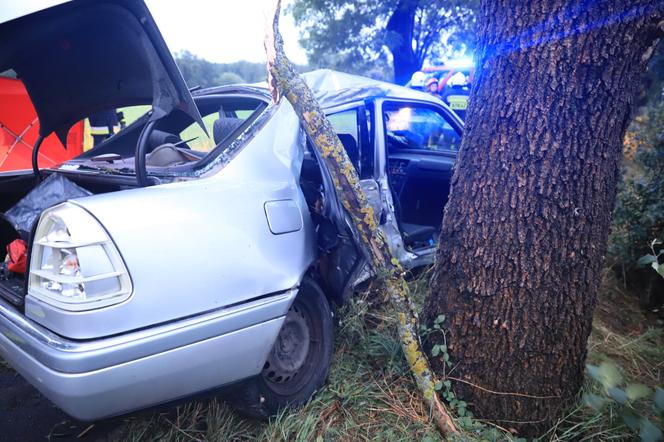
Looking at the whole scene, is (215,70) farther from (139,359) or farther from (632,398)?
(632,398)

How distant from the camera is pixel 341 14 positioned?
11961mm

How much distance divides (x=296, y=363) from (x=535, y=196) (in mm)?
1343

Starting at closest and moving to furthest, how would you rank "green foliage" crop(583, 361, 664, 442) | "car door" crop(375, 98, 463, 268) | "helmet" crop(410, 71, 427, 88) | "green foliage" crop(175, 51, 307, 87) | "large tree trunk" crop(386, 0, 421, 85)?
"green foliage" crop(583, 361, 664, 442) → "car door" crop(375, 98, 463, 268) → "helmet" crop(410, 71, 427, 88) → "large tree trunk" crop(386, 0, 421, 85) → "green foliage" crop(175, 51, 307, 87)

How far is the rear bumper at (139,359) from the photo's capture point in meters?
1.28

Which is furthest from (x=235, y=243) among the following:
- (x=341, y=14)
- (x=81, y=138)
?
(x=341, y=14)

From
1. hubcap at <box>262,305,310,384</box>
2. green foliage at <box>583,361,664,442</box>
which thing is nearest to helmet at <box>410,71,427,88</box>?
hubcap at <box>262,305,310,384</box>

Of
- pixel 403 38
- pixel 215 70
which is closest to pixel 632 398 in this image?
pixel 403 38

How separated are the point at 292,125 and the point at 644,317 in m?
3.06

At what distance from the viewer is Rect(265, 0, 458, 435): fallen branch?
5.97 feet

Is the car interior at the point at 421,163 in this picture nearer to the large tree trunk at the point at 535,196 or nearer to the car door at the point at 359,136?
the car door at the point at 359,136

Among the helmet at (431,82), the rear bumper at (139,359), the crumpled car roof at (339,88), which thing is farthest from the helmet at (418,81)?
the rear bumper at (139,359)

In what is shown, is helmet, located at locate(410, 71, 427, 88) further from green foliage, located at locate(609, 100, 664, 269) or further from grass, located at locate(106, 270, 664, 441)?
grass, located at locate(106, 270, 664, 441)

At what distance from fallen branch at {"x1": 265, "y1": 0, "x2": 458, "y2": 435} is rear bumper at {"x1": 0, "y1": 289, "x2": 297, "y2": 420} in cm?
57

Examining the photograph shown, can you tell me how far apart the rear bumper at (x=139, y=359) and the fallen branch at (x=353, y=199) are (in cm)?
57
